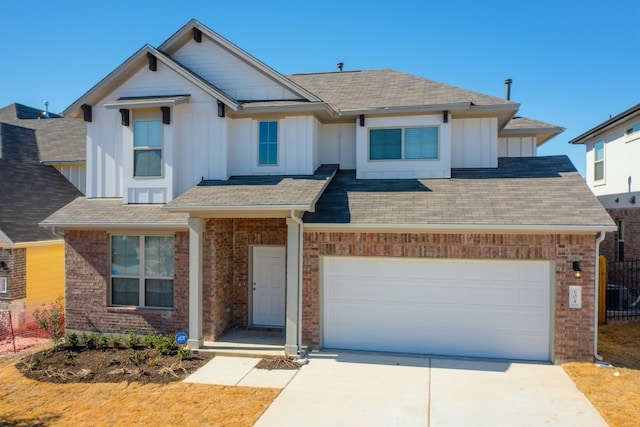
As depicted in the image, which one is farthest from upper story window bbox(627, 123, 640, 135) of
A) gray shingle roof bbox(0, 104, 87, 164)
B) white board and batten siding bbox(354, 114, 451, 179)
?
gray shingle roof bbox(0, 104, 87, 164)

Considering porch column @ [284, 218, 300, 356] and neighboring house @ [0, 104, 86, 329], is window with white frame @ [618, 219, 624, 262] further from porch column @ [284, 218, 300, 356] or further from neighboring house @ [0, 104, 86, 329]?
neighboring house @ [0, 104, 86, 329]

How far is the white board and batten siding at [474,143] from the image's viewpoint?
456 inches

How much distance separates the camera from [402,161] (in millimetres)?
11320

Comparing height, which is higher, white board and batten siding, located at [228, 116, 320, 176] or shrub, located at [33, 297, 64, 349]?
white board and batten siding, located at [228, 116, 320, 176]

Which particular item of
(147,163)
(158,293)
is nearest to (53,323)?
(158,293)

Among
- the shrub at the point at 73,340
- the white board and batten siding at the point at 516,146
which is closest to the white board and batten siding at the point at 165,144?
the shrub at the point at 73,340

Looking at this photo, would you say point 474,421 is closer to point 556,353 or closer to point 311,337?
point 556,353

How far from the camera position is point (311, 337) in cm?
931

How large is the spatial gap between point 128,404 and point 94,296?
14.7 feet

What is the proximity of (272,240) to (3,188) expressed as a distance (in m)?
9.42

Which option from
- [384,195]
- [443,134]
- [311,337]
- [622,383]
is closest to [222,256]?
[311,337]

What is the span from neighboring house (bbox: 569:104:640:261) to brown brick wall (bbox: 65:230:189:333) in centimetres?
1456

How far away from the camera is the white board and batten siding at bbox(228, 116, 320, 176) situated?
1091 cm

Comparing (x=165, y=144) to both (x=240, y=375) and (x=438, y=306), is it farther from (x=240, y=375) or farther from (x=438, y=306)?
(x=438, y=306)
